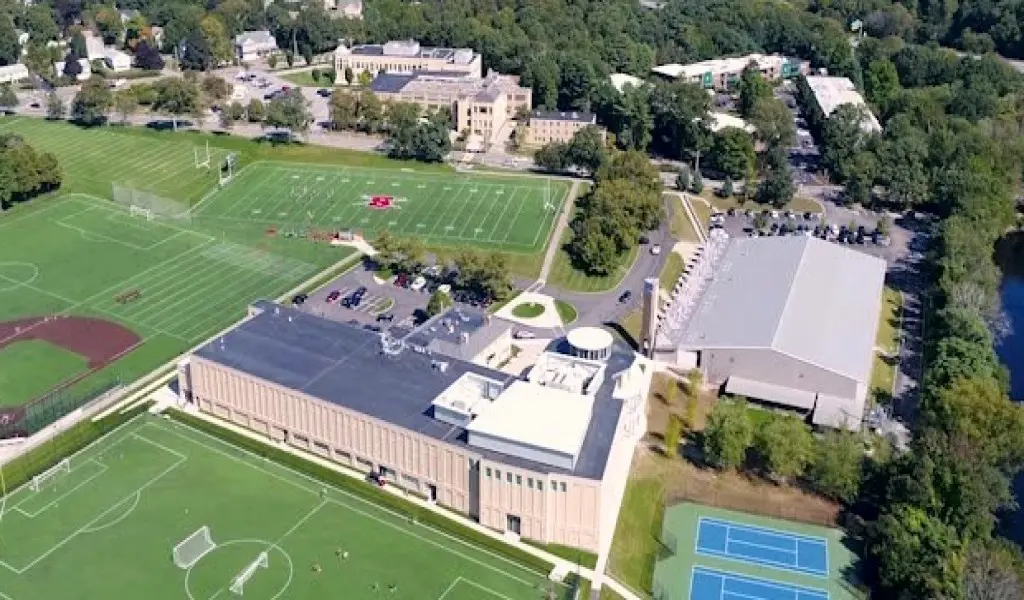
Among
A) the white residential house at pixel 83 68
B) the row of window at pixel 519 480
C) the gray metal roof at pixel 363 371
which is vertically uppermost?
the white residential house at pixel 83 68

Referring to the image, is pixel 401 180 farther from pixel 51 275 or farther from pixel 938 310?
pixel 938 310

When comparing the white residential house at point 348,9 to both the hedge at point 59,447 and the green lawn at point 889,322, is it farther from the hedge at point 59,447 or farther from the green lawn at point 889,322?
the hedge at point 59,447

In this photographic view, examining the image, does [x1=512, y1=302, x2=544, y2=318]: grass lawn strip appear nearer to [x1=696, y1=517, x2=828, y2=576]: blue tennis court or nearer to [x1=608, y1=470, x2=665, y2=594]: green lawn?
[x1=608, y1=470, x2=665, y2=594]: green lawn

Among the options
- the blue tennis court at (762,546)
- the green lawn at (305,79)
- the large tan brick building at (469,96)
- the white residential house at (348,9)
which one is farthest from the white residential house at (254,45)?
the blue tennis court at (762,546)

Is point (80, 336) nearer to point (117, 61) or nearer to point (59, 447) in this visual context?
point (59, 447)

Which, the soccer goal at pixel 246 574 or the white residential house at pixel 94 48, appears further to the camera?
the white residential house at pixel 94 48

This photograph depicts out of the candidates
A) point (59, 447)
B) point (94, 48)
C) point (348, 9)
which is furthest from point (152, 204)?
point (348, 9)
